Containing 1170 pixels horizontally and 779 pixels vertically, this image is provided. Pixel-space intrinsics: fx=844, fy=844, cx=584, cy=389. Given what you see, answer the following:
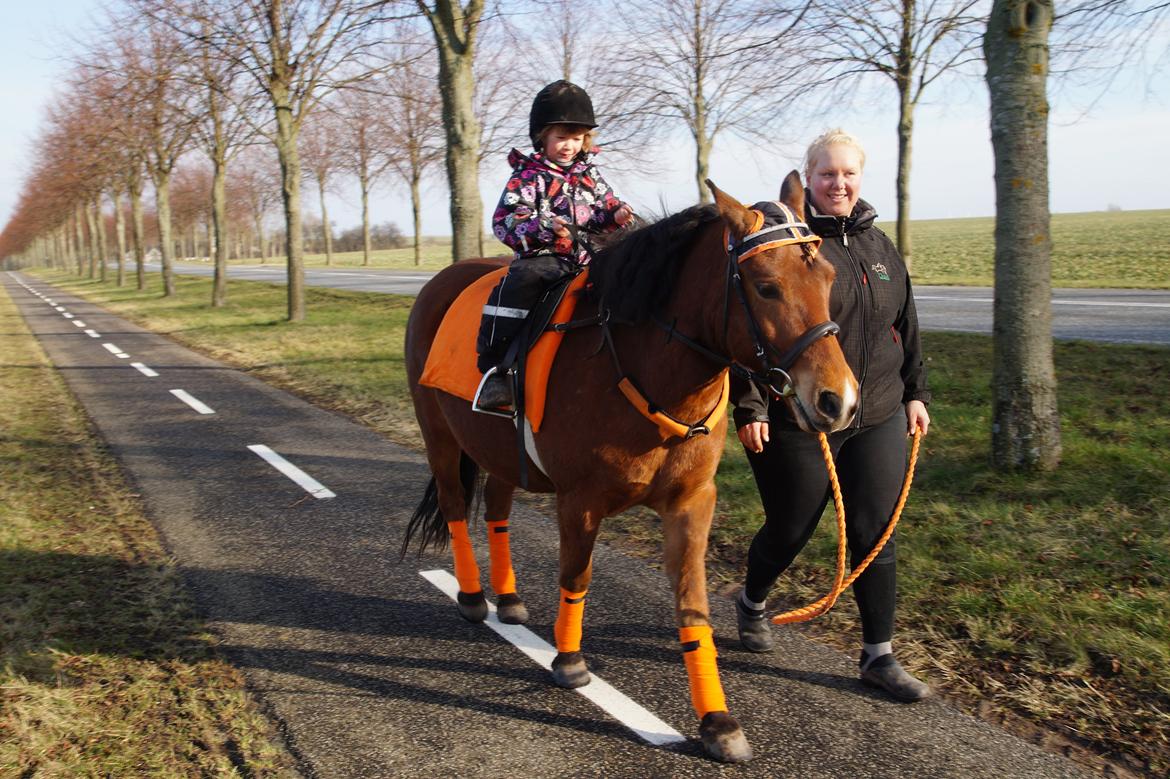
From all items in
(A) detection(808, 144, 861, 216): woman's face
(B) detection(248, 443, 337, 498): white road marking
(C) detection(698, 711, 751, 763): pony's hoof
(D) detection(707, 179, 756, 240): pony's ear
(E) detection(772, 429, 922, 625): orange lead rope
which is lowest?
(C) detection(698, 711, 751, 763): pony's hoof

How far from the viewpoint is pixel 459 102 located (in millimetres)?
11406

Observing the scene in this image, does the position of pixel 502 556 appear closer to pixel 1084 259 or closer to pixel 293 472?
pixel 293 472

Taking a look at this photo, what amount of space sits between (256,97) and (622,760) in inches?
752

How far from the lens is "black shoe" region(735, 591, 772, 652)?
3934 millimetres

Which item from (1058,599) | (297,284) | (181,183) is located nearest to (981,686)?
(1058,599)

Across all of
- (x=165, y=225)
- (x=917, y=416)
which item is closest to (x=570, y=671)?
(x=917, y=416)

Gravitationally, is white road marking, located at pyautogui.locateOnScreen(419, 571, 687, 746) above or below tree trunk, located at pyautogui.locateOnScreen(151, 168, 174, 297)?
below

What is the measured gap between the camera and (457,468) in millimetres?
4738

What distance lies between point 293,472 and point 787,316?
566cm

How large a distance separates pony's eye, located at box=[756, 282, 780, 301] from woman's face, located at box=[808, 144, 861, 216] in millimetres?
974

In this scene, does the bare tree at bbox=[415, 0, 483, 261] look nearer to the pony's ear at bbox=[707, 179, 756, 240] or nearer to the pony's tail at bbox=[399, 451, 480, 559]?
the pony's tail at bbox=[399, 451, 480, 559]

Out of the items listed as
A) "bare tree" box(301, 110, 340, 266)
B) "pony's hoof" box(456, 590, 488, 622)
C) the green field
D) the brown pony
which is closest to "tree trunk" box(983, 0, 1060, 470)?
the brown pony

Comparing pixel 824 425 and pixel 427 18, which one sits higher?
pixel 427 18

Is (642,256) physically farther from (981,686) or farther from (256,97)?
(256,97)
